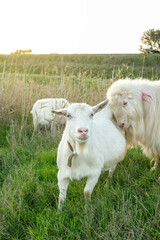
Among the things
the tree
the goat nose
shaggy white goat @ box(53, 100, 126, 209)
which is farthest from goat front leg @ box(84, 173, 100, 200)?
the tree

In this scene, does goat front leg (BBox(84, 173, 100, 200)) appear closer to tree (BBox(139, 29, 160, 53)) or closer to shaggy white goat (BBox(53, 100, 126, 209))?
shaggy white goat (BBox(53, 100, 126, 209))

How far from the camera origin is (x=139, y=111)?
313 cm

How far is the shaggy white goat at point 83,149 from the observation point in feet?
7.15

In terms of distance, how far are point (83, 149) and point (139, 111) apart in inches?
44.4

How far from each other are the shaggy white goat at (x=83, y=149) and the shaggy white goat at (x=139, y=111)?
13.9 inches

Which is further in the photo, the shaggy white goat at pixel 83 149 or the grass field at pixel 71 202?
the shaggy white goat at pixel 83 149

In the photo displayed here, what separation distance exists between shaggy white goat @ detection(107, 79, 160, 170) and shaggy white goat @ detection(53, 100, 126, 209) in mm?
352

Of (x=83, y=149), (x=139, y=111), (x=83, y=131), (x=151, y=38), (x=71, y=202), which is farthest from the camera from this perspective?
(x=151, y=38)

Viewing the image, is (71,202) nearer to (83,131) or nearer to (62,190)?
(62,190)

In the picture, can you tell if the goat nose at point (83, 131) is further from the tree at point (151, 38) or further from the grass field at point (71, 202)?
the tree at point (151, 38)

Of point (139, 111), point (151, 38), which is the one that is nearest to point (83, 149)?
point (139, 111)

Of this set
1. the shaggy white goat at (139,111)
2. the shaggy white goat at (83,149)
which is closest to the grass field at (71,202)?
the shaggy white goat at (83,149)

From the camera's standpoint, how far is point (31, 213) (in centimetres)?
240

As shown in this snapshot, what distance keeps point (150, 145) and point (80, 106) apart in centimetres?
145
